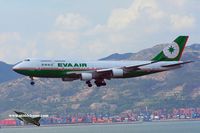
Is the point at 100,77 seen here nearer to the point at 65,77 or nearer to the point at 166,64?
the point at 65,77

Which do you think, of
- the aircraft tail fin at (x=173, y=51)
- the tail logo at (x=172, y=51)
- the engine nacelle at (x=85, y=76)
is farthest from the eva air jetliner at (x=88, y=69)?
the tail logo at (x=172, y=51)

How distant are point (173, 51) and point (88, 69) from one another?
2707 cm

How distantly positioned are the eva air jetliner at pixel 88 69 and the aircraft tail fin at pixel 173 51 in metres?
2.61

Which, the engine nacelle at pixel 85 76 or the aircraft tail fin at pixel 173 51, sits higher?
the aircraft tail fin at pixel 173 51

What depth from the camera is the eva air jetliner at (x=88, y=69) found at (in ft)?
504

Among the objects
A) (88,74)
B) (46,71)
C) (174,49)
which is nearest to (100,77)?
(88,74)

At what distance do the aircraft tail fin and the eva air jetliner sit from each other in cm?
261

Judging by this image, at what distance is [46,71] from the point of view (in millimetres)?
153375

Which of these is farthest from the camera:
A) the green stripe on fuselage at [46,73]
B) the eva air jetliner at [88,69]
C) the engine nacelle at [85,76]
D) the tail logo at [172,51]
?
the tail logo at [172,51]

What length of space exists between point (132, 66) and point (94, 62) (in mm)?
9955

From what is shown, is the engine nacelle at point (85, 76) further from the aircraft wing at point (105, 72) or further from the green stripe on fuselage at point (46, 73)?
the green stripe on fuselage at point (46, 73)

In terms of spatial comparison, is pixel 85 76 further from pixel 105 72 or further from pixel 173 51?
pixel 173 51

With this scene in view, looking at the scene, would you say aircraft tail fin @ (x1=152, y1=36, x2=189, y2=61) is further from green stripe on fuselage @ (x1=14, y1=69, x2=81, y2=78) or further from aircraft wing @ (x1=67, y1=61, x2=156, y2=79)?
green stripe on fuselage @ (x1=14, y1=69, x2=81, y2=78)

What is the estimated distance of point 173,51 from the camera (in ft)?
A: 565
